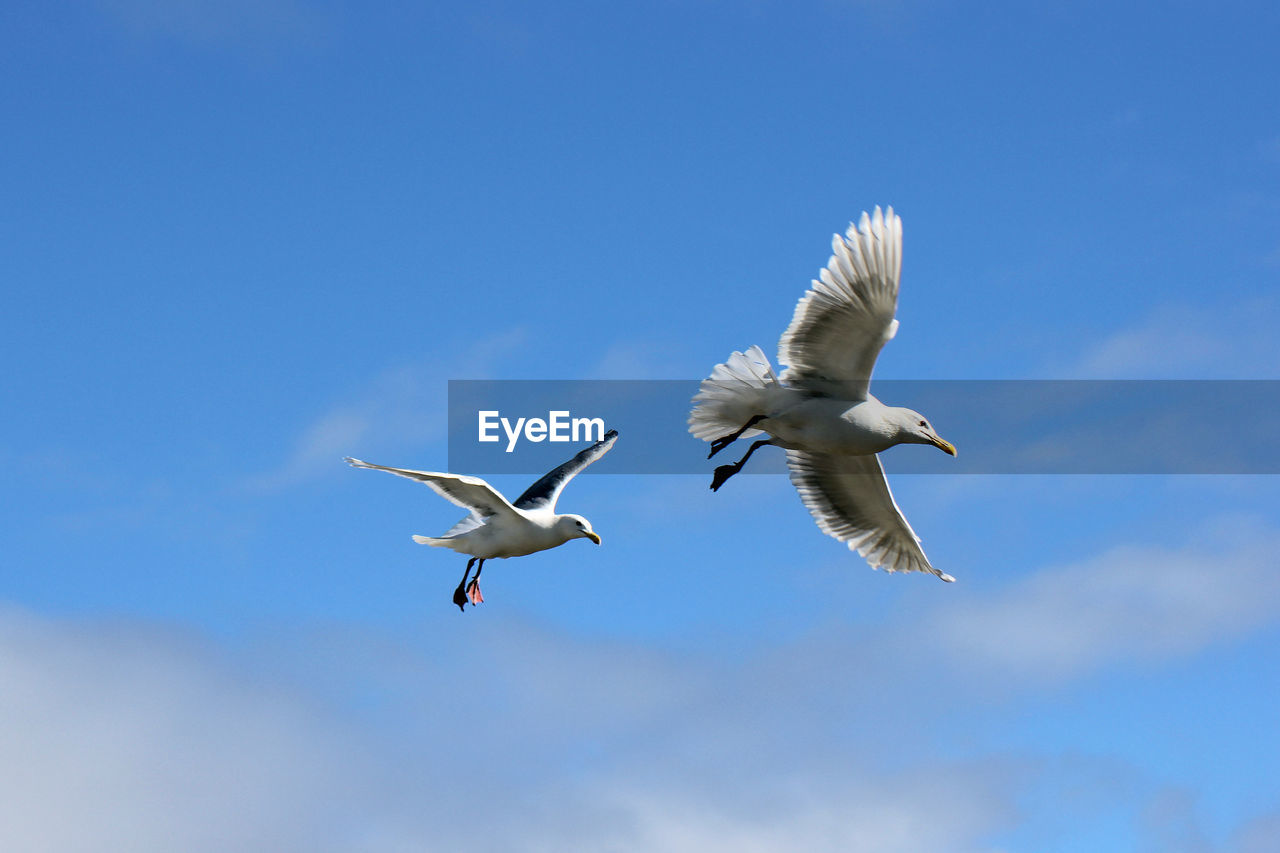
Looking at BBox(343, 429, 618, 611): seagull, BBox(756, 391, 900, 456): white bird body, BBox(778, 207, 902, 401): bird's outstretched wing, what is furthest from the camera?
BBox(343, 429, 618, 611): seagull

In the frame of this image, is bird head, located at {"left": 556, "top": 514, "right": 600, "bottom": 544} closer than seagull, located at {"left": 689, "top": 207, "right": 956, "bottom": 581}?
No

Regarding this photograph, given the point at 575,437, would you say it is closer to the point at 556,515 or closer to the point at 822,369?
the point at 556,515

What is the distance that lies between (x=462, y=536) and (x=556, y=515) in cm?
146

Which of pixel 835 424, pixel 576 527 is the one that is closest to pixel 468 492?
pixel 576 527

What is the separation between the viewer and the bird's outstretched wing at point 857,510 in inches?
719

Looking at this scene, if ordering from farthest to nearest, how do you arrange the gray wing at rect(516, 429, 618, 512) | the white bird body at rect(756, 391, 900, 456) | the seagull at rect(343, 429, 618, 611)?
the gray wing at rect(516, 429, 618, 512) → the seagull at rect(343, 429, 618, 611) → the white bird body at rect(756, 391, 900, 456)

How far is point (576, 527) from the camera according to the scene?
60.1ft

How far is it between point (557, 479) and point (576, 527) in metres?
2.32

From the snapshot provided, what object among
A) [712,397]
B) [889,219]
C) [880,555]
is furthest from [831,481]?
[889,219]

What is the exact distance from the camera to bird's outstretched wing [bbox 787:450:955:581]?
18250 millimetres

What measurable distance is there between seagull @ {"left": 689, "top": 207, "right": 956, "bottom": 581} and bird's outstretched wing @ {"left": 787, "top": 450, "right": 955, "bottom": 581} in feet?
1.50

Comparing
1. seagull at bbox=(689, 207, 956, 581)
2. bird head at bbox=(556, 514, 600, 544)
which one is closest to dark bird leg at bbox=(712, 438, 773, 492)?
seagull at bbox=(689, 207, 956, 581)

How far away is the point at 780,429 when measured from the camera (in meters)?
16.4

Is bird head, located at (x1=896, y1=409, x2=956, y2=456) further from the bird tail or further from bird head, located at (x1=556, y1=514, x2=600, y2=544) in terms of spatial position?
bird head, located at (x1=556, y1=514, x2=600, y2=544)
